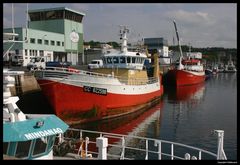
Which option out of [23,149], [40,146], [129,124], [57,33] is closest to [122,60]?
[129,124]

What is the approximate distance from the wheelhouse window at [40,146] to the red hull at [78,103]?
14442 millimetres

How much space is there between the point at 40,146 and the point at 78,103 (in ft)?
50.1

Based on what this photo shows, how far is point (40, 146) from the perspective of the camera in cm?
874

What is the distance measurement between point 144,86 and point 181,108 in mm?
6461

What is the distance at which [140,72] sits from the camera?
112 ft

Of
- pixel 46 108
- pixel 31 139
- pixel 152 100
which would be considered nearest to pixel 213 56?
pixel 152 100

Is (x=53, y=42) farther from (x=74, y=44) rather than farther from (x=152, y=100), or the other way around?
(x=152, y=100)

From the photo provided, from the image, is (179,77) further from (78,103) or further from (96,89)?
(78,103)

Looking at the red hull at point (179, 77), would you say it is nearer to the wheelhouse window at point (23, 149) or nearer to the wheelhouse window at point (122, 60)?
the wheelhouse window at point (122, 60)

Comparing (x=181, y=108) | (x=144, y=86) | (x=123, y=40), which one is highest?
(x=123, y=40)

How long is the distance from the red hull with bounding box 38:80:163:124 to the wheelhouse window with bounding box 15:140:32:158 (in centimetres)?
1490

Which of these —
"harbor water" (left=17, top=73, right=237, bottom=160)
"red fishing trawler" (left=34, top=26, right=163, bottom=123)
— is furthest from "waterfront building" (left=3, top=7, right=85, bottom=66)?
"red fishing trawler" (left=34, top=26, right=163, bottom=123)

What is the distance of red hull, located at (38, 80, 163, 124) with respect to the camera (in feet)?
75.9

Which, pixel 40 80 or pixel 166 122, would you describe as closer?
pixel 40 80
